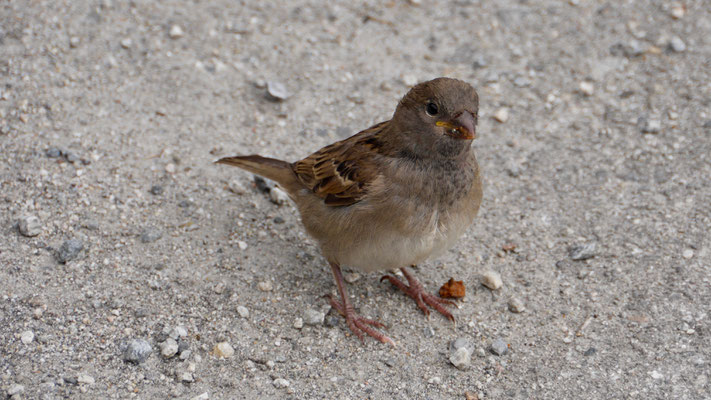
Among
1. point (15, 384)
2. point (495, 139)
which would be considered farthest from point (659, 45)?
point (15, 384)

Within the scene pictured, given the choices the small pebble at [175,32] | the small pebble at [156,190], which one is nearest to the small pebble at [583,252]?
the small pebble at [156,190]

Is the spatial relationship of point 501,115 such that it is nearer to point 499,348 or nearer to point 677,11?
point 677,11

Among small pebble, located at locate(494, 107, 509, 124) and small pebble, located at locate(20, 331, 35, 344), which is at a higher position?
small pebble, located at locate(494, 107, 509, 124)

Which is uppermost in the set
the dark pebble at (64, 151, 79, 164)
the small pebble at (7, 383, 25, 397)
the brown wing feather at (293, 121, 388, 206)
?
the brown wing feather at (293, 121, 388, 206)

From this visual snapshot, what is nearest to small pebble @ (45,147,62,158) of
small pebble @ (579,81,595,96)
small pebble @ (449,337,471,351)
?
small pebble @ (449,337,471,351)

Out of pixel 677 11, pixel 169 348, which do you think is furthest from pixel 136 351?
pixel 677 11

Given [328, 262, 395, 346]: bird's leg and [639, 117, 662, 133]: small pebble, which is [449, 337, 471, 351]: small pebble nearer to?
[328, 262, 395, 346]: bird's leg

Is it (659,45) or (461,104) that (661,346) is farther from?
(659,45)
